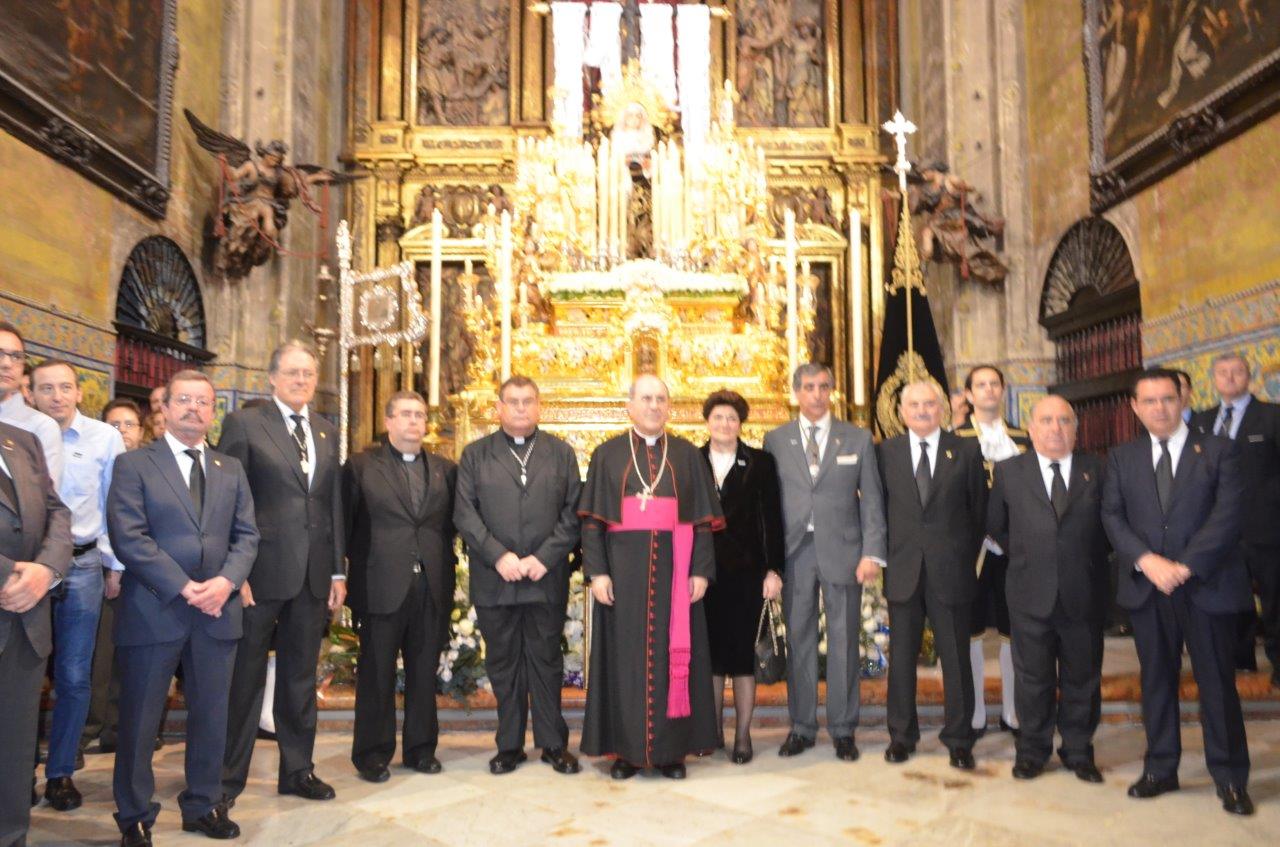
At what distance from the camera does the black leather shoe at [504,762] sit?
390 centimetres

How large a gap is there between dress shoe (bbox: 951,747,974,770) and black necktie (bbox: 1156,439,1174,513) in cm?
123

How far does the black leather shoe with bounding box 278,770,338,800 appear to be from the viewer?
358 centimetres

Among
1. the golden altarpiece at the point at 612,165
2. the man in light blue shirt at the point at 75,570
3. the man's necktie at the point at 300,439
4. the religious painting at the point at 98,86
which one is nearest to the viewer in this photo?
the man in light blue shirt at the point at 75,570

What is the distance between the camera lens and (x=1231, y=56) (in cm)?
626

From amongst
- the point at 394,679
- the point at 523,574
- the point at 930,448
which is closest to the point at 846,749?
the point at 930,448

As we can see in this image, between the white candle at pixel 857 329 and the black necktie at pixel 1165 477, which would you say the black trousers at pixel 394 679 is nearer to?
the black necktie at pixel 1165 477

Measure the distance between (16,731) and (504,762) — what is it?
1.74 meters

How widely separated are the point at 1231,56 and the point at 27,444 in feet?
23.0

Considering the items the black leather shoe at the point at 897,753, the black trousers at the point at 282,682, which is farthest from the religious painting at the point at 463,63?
the black leather shoe at the point at 897,753

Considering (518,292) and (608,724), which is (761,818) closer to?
(608,724)

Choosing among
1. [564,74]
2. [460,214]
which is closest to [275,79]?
[460,214]

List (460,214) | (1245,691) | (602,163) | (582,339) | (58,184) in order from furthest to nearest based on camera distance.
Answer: (460,214), (602,163), (582,339), (58,184), (1245,691)

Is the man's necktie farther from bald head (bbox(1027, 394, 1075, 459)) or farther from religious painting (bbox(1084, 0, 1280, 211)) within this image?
religious painting (bbox(1084, 0, 1280, 211))

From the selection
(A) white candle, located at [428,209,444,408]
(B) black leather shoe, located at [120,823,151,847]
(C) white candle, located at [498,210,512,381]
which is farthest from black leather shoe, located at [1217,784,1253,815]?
(C) white candle, located at [498,210,512,381]
